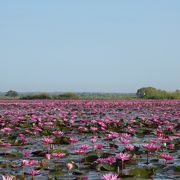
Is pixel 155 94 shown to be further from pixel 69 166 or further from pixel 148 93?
pixel 69 166

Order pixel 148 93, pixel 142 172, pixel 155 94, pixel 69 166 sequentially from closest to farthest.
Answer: pixel 142 172
pixel 69 166
pixel 155 94
pixel 148 93

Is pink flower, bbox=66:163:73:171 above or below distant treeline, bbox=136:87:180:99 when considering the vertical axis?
below

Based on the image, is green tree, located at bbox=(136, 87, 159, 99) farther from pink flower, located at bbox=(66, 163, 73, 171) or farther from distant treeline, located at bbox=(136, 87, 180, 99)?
pink flower, located at bbox=(66, 163, 73, 171)

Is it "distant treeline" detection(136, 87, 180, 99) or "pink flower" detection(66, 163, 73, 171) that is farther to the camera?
"distant treeline" detection(136, 87, 180, 99)

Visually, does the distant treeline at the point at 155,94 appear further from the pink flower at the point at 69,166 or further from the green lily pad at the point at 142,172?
the green lily pad at the point at 142,172

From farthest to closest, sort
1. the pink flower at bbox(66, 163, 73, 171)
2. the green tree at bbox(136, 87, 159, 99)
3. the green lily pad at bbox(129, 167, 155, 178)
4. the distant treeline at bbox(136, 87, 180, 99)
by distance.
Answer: the green tree at bbox(136, 87, 159, 99)
the distant treeline at bbox(136, 87, 180, 99)
the pink flower at bbox(66, 163, 73, 171)
the green lily pad at bbox(129, 167, 155, 178)

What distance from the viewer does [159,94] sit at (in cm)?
4481

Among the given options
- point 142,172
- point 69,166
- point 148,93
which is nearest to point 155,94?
point 148,93

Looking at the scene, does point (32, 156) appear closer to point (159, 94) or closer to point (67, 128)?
point (67, 128)

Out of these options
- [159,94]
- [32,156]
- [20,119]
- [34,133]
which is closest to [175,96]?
[159,94]

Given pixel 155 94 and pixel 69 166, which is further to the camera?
pixel 155 94

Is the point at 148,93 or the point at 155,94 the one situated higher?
the point at 148,93

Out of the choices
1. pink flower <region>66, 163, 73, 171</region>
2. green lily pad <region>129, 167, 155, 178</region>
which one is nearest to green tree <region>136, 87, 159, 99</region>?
pink flower <region>66, 163, 73, 171</region>

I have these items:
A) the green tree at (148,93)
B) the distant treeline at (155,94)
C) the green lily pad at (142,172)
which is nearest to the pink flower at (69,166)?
the green lily pad at (142,172)
